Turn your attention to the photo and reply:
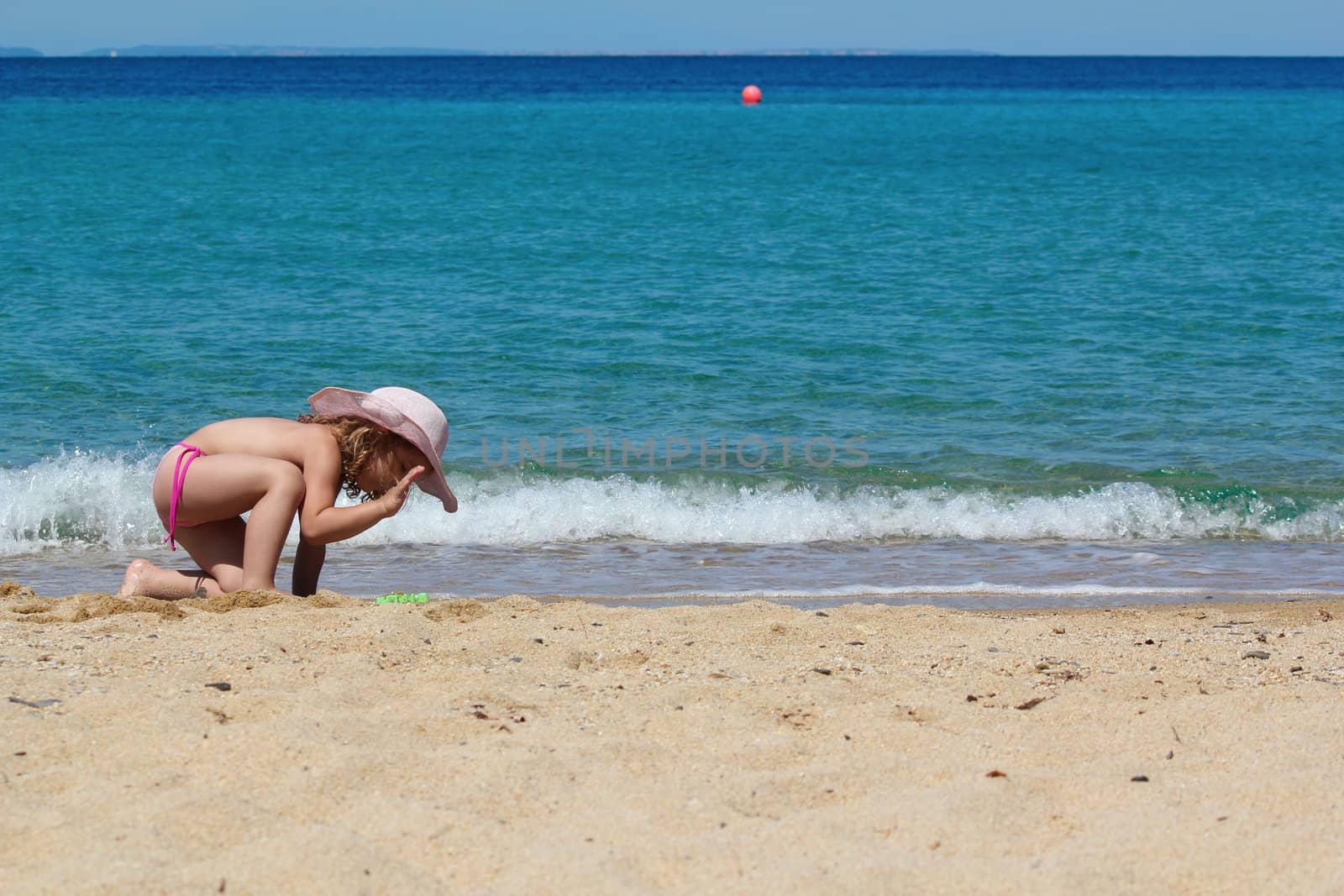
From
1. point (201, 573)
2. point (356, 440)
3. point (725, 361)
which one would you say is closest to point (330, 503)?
point (356, 440)

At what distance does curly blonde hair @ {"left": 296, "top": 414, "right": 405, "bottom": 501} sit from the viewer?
4531 millimetres

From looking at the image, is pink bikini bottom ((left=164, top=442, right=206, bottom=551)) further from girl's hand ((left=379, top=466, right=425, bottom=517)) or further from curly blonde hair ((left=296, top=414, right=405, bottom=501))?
girl's hand ((left=379, top=466, right=425, bottom=517))

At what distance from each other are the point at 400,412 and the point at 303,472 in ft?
1.42

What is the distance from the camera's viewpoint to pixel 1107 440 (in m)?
8.52

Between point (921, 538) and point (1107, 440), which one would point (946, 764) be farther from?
point (1107, 440)

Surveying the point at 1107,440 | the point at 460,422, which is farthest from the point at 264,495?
the point at 1107,440

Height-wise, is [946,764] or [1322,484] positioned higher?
[946,764]

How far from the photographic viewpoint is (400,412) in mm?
4453

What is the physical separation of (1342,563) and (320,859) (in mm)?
5759

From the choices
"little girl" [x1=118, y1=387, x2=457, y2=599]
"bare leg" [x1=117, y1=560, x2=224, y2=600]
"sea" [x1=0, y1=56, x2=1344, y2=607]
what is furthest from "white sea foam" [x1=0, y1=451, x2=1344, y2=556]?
"little girl" [x1=118, y1=387, x2=457, y2=599]

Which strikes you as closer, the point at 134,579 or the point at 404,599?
the point at 134,579

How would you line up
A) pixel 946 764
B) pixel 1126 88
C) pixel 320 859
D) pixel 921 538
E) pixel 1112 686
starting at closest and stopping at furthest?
pixel 320 859
pixel 946 764
pixel 1112 686
pixel 921 538
pixel 1126 88

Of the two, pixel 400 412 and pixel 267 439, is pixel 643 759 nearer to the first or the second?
pixel 400 412

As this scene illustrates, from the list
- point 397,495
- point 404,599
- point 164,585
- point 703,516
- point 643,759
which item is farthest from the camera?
point 703,516
